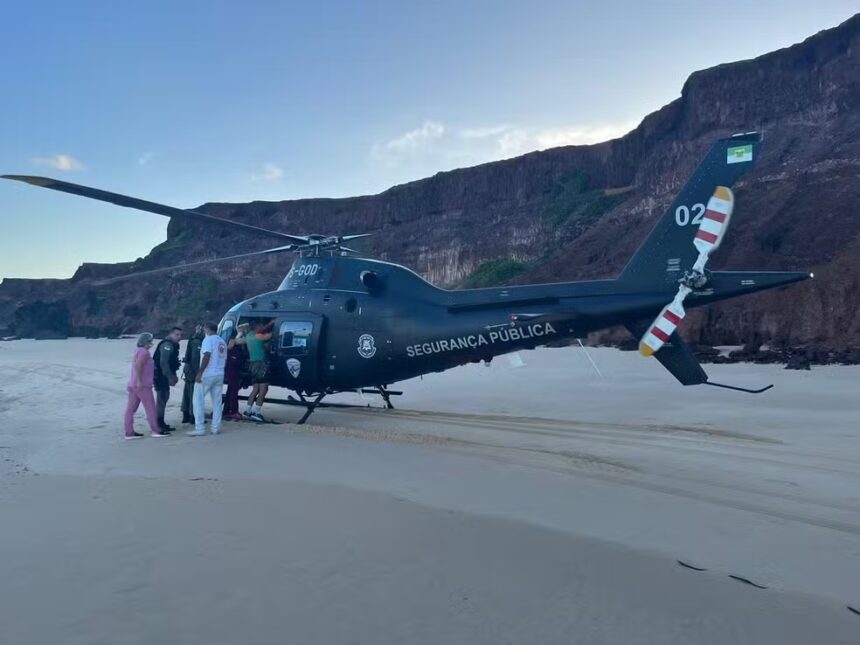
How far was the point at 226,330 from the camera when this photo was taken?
37.6 ft

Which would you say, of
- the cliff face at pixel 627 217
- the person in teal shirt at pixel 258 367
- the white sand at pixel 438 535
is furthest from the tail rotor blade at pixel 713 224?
the cliff face at pixel 627 217

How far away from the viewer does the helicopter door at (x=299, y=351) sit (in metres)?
10.8

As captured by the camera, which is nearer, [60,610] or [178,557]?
[60,610]

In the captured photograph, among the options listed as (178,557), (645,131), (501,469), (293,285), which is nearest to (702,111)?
(645,131)

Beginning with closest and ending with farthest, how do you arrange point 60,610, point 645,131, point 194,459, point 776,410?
point 60,610 < point 194,459 < point 776,410 < point 645,131

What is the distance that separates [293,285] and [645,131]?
49.5 meters

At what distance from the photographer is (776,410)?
33.0ft

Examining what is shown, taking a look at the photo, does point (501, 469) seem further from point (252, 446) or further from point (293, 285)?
point (293, 285)

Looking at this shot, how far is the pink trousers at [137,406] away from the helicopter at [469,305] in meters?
2.35

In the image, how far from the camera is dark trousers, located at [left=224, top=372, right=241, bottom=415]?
1080 centimetres

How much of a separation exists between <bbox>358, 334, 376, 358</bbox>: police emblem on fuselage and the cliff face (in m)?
17.1

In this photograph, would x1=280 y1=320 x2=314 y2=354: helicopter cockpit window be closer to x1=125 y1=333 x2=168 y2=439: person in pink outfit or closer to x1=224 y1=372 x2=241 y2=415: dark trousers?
x1=224 y1=372 x2=241 y2=415: dark trousers

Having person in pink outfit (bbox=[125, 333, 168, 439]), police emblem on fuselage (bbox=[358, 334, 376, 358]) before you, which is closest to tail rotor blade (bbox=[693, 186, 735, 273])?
police emblem on fuselage (bbox=[358, 334, 376, 358])

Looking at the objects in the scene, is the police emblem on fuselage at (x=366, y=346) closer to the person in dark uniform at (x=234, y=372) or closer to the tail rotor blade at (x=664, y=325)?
the person in dark uniform at (x=234, y=372)
